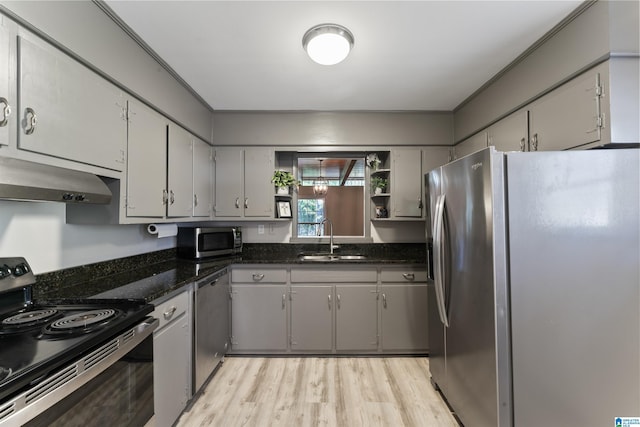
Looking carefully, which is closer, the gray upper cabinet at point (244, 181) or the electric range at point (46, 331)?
the electric range at point (46, 331)

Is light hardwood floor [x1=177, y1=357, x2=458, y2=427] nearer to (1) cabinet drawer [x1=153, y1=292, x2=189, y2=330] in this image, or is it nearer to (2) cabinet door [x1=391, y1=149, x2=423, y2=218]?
(1) cabinet drawer [x1=153, y1=292, x2=189, y2=330]

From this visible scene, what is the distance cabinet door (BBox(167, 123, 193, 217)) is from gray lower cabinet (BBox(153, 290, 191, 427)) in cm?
78

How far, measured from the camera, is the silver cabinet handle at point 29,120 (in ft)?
3.57

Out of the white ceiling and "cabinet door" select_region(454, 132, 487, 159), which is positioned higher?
the white ceiling

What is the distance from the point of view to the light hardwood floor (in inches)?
72.6

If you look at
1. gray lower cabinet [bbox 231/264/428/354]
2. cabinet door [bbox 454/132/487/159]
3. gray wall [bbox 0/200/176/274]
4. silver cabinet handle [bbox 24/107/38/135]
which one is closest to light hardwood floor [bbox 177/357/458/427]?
gray lower cabinet [bbox 231/264/428/354]

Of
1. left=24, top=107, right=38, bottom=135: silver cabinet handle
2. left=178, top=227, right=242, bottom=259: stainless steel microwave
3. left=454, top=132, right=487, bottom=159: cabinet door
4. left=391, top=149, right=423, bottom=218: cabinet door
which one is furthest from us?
left=391, top=149, right=423, bottom=218: cabinet door

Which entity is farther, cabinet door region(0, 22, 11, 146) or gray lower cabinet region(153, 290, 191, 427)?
gray lower cabinet region(153, 290, 191, 427)

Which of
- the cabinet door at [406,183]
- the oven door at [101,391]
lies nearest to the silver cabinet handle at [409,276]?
the cabinet door at [406,183]

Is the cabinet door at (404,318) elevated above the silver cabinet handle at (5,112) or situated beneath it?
situated beneath

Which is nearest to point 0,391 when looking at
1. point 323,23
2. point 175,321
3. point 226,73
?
point 175,321

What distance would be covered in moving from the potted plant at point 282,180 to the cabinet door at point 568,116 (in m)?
2.16

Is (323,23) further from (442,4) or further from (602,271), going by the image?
(602,271)

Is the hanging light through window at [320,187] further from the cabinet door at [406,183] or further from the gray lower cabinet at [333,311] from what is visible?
the gray lower cabinet at [333,311]
